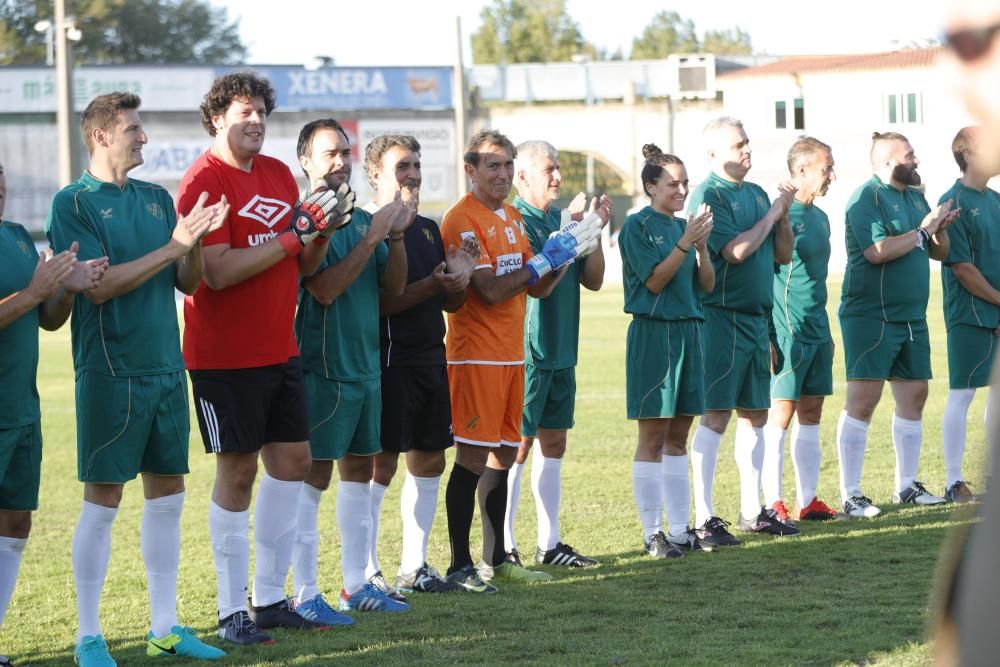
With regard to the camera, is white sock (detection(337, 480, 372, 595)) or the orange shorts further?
the orange shorts

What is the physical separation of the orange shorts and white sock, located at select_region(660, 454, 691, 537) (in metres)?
1.39

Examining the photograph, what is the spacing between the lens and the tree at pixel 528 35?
8012cm

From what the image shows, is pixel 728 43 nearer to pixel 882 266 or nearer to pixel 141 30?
pixel 141 30

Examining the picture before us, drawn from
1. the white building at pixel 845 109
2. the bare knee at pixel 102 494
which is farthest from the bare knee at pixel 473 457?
the white building at pixel 845 109

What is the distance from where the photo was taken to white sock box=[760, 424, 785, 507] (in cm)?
866

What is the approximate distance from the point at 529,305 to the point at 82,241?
127 inches

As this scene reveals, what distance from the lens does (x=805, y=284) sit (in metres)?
8.73

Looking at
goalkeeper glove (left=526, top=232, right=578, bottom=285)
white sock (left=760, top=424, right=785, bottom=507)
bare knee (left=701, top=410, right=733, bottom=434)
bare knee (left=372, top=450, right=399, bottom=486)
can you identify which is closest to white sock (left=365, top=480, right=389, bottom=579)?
bare knee (left=372, top=450, right=399, bottom=486)

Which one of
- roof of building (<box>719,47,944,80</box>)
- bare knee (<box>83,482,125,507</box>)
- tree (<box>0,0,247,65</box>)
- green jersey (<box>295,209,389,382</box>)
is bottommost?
bare knee (<box>83,482,125,507</box>)

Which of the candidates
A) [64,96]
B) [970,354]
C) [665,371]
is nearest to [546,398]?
[665,371]

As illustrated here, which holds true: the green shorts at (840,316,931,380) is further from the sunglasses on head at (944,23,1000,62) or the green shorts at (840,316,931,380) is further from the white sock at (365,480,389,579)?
the sunglasses on head at (944,23,1000,62)

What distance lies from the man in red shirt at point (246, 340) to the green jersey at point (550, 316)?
79.0 inches

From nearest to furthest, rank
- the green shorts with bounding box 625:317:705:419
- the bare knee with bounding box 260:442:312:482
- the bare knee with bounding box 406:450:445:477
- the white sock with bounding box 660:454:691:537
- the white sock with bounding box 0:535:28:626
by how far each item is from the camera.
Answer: the white sock with bounding box 0:535:28:626 < the bare knee with bounding box 260:442:312:482 < the bare knee with bounding box 406:450:445:477 < the green shorts with bounding box 625:317:705:419 < the white sock with bounding box 660:454:691:537

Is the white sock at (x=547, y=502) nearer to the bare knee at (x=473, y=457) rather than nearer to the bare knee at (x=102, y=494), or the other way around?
the bare knee at (x=473, y=457)
